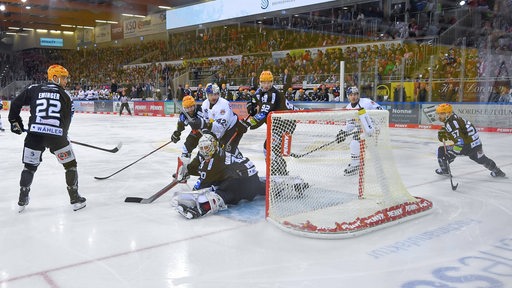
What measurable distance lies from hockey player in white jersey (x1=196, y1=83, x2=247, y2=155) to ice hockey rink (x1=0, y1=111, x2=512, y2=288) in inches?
27.2

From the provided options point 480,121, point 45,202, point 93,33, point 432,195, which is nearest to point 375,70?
point 480,121

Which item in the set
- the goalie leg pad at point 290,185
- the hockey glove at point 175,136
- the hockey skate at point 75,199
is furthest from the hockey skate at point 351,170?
the hockey skate at point 75,199

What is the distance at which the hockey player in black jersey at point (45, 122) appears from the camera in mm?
3848

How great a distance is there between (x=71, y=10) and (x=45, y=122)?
2675 cm

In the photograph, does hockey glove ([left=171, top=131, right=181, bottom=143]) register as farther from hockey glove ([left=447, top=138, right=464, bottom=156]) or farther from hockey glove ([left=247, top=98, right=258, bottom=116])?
hockey glove ([left=447, top=138, right=464, bottom=156])

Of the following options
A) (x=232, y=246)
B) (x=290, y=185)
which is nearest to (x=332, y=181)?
(x=290, y=185)

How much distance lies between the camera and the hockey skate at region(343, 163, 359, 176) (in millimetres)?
4760

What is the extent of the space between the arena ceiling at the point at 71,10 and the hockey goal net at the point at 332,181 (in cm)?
1962

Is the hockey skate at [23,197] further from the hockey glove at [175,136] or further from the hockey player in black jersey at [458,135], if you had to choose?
the hockey player in black jersey at [458,135]

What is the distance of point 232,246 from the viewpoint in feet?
10.3

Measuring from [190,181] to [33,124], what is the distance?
199 centimetres

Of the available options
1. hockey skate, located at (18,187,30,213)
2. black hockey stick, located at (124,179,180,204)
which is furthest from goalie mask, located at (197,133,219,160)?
hockey skate, located at (18,187,30,213)

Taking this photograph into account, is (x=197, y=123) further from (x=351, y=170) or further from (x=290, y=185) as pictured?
(x=351, y=170)

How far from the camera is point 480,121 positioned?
1138 cm
